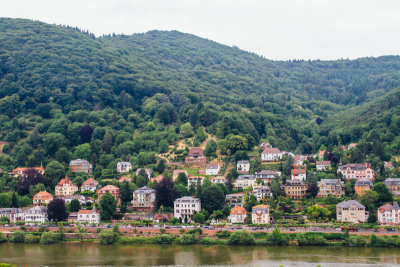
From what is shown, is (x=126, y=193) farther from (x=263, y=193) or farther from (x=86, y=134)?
(x=86, y=134)

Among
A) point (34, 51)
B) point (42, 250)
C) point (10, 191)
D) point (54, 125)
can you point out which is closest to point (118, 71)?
point (34, 51)

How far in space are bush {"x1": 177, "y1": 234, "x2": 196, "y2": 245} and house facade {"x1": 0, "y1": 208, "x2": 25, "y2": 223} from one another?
24.0m

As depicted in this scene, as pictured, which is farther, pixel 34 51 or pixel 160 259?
pixel 34 51

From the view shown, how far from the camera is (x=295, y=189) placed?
78.2 m

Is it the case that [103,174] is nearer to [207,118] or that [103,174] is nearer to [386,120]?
[207,118]

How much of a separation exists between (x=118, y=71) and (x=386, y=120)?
68571 millimetres

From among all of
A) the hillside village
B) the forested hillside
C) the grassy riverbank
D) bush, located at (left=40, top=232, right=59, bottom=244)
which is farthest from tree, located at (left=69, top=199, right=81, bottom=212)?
the forested hillside

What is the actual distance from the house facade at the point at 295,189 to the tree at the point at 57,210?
3063cm

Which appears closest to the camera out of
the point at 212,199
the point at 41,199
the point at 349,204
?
the point at 349,204

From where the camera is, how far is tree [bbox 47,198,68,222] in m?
74.1

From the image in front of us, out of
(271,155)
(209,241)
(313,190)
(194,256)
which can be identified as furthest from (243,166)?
(194,256)

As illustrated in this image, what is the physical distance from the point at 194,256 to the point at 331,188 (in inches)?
1011

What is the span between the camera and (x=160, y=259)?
59031 mm

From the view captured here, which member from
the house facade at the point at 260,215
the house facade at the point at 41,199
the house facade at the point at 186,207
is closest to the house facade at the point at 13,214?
the house facade at the point at 41,199
